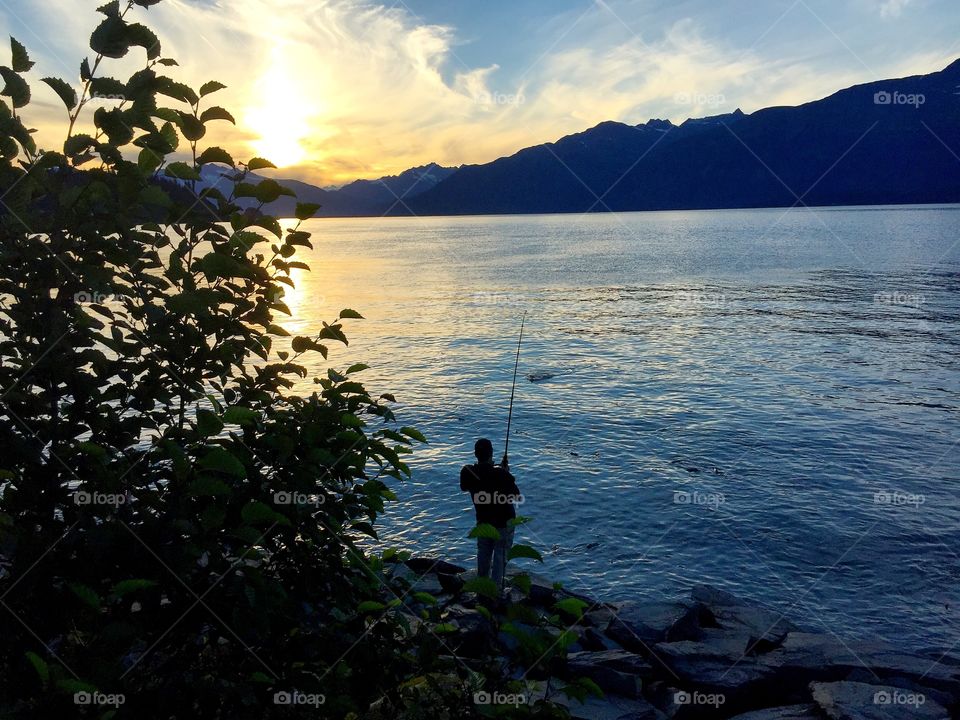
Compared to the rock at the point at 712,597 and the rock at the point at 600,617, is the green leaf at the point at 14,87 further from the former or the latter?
the rock at the point at 712,597

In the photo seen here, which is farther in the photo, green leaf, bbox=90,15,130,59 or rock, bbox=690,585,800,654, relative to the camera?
rock, bbox=690,585,800,654

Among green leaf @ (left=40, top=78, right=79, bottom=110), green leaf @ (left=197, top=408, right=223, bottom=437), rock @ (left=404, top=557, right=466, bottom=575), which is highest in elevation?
green leaf @ (left=40, top=78, right=79, bottom=110)

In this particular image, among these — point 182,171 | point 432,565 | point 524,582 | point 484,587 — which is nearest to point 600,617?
point 432,565

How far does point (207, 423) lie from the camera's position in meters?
3.92

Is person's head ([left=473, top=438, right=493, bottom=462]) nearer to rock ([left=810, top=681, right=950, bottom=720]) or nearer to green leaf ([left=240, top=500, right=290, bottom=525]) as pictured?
rock ([left=810, top=681, right=950, bottom=720])

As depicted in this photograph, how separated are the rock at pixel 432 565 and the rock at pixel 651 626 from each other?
3.93 metres

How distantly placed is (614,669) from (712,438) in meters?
16.9

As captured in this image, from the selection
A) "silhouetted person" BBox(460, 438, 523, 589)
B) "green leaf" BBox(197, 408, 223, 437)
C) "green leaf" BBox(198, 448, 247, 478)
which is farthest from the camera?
"silhouetted person" BBox(460, 438, 523, 589)

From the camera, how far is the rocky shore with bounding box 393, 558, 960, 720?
9742 mm

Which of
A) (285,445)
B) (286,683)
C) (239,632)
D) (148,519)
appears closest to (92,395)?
(148,519)

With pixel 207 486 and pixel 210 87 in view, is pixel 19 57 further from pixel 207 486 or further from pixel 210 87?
pixel 207 486

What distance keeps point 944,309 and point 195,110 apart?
6426 centimetres

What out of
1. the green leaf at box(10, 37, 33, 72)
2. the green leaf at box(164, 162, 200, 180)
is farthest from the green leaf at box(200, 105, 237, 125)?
the green leaf at box(10, 37, 33, 72)

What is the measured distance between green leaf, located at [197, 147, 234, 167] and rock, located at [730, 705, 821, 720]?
9693 mm
